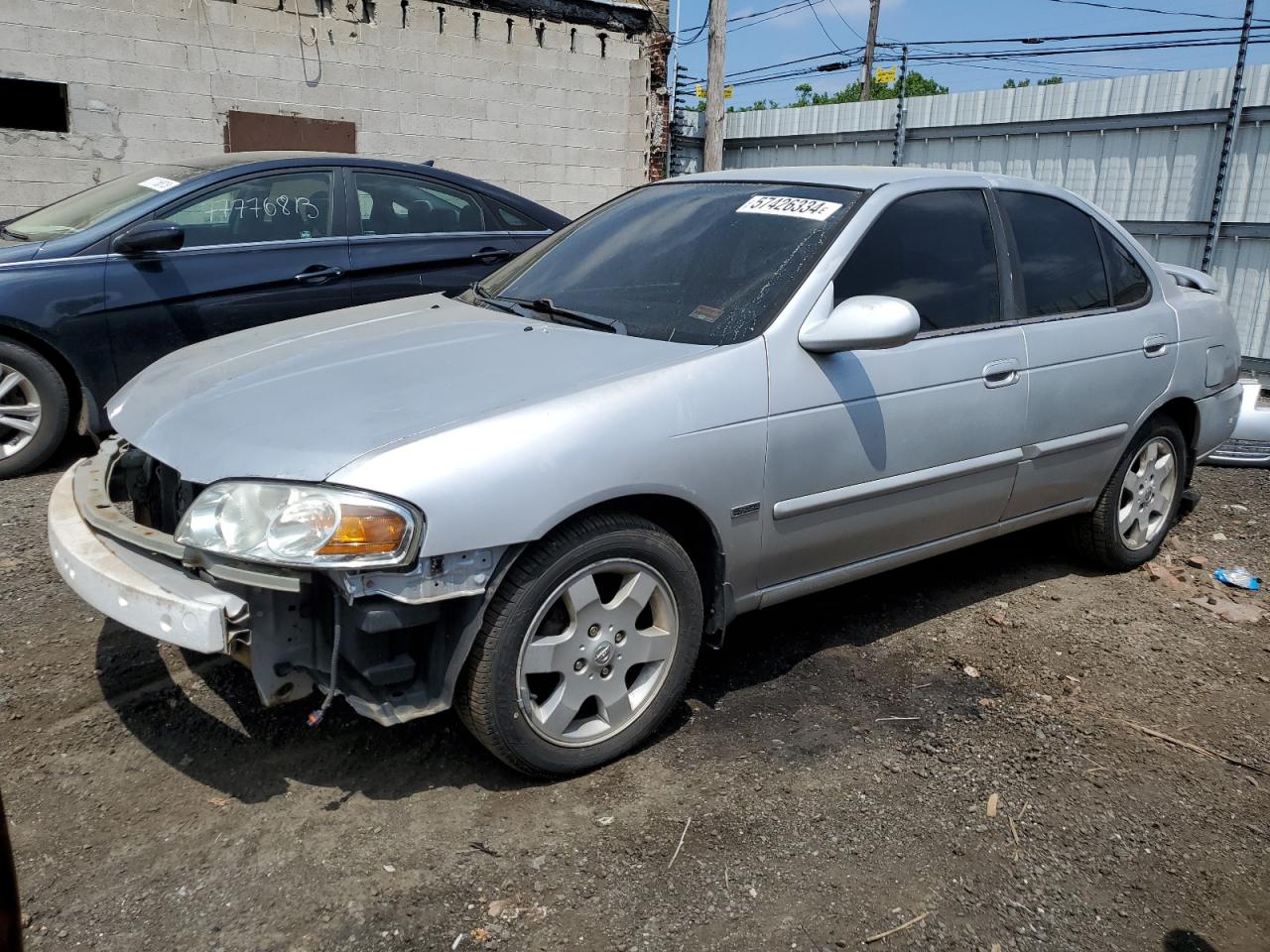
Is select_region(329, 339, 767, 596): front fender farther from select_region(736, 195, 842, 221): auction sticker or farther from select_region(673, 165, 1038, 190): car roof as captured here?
select_region(673, 165, 1038, 190): car roof

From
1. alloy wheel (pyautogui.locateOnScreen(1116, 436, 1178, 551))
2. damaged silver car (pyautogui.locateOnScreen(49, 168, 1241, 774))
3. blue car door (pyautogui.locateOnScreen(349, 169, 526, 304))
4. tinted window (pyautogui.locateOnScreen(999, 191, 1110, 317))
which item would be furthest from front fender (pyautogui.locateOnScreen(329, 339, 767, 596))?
blue car door (pyautogui.locateOnScreen(349, 169, 526, 304))

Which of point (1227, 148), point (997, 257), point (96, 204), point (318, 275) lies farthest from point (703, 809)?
point (1227, 148)

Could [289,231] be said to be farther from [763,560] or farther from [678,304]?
[763,560]

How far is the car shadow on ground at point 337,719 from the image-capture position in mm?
2963

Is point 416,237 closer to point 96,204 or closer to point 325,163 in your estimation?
point 325,163

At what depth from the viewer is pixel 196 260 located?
552 centimetres

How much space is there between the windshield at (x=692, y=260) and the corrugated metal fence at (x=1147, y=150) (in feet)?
21.5

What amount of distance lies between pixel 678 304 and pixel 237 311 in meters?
3.11

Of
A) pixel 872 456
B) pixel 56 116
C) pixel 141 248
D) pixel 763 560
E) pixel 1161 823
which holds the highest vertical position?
pixel 56 116

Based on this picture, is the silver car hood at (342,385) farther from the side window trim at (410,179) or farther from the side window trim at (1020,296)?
the side window trim at (410,179)

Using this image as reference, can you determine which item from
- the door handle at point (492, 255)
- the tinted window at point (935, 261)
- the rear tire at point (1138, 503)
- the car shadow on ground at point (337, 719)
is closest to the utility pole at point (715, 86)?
the door handle at point (492, 255)

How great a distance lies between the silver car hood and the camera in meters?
2.62

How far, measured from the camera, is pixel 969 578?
4.70 meters

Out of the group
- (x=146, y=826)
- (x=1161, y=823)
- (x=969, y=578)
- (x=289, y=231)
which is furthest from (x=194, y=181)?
(x=1161, y=823)
